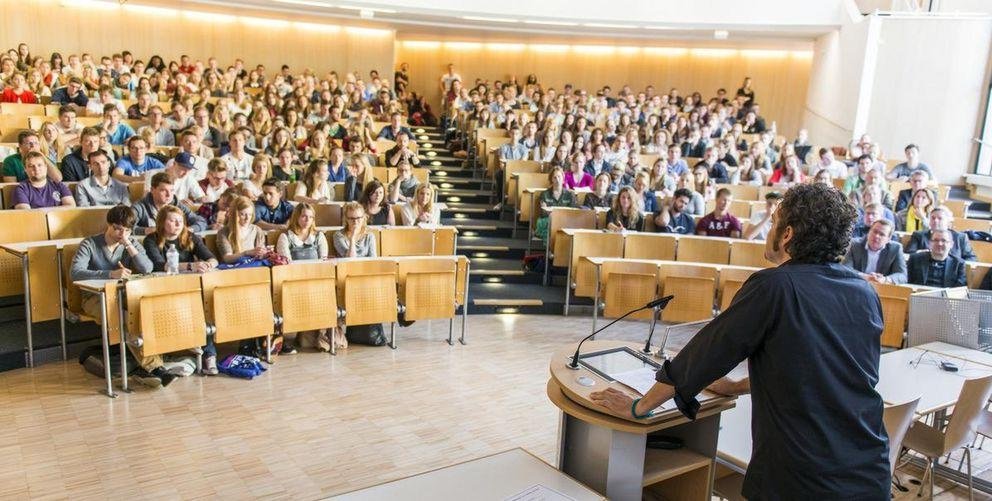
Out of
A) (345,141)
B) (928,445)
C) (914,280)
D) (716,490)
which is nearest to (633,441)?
(716,490)

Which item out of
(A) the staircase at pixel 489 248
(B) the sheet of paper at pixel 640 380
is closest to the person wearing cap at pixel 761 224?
(A) the staircase at pixel 489 248

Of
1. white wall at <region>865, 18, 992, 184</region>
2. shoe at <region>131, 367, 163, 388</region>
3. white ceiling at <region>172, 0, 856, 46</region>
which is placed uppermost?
white ceiling at <region>172, 0, 856, 46</region>

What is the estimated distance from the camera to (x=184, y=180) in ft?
20.6

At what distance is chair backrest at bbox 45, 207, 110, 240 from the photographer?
5.37m

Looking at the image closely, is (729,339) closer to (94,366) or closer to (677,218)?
(94,366)

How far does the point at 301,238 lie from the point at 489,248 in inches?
113

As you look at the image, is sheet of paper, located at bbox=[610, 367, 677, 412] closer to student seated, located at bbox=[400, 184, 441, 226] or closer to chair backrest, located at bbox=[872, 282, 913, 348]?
chair backrest, located at bbox=[872, 282, 913, 348]

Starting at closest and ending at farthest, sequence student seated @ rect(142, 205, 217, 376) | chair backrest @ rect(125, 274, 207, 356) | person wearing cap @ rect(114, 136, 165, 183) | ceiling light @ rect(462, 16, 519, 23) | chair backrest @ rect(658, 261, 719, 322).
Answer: chair backrest @ rect(125, 274, 207, 356)
student seated @ rect(142, 205, 217, 376)
chair backrest @ rect(658, 261, 719, 322)
person wearing cap @ rect(114, 136, 165, 183)
ceiling light @ rect(462, 16, 519, 23)

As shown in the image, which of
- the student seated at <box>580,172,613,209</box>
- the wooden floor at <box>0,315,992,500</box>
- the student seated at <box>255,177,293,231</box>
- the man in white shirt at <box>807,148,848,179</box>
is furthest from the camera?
the man in white shirt at <box>807,148,848,179</box>

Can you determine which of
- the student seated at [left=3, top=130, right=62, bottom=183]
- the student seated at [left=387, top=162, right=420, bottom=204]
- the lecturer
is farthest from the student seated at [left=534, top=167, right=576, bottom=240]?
the lecturer

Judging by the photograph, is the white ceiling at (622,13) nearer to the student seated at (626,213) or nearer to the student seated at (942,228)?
the student seated at (626,213)

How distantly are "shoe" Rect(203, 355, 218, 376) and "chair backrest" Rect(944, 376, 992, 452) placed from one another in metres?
4.31

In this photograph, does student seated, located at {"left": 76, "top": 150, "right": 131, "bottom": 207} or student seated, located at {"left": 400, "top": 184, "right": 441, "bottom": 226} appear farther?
student seated, located at {"left": 400, "top": 184, "right": 441, "bottom": 226}

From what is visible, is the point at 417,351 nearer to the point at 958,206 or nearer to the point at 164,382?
the point at 164,382
